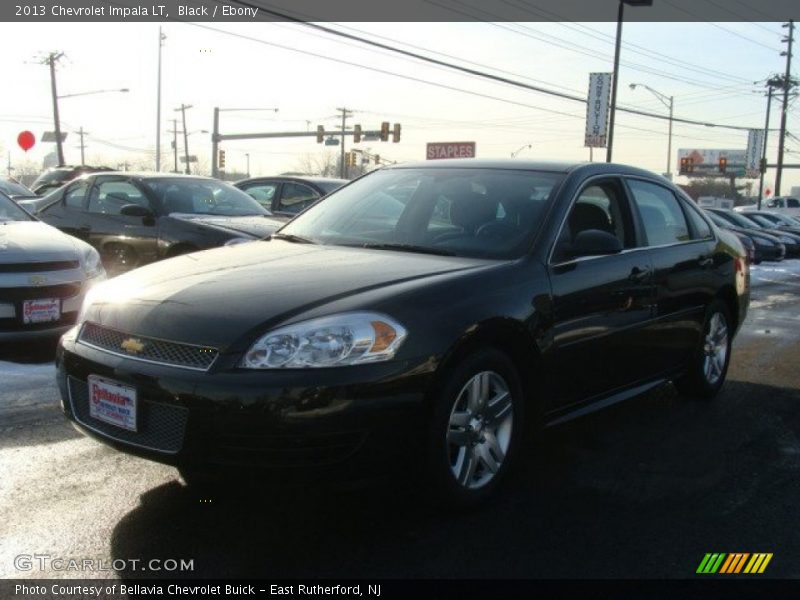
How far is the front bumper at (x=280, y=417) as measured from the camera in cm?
296

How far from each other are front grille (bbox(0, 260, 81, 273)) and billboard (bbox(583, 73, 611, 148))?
74.5 ft

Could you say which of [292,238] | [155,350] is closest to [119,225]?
[292,238]

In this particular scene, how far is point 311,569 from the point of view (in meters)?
2.94

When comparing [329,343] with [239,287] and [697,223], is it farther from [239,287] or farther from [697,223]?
[697,223]

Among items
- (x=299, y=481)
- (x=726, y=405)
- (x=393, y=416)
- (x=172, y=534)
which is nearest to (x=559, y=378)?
(x=393, y=416)

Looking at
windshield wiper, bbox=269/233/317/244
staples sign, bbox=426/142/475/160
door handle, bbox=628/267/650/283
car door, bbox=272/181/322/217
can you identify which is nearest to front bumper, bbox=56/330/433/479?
windshield wiper, bbox=269/233/317/244

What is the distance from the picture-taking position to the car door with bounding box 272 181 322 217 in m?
12.0

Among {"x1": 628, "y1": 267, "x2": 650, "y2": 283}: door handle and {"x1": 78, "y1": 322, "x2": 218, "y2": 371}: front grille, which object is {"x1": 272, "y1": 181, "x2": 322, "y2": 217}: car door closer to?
{"x1": 628, "y1": 267, "x2": 650, "y2": 283}: door handle

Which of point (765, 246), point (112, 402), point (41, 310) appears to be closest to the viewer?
point (112, 402)

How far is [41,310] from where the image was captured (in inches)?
251

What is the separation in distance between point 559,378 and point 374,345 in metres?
1.21

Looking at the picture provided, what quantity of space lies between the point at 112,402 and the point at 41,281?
359 cm

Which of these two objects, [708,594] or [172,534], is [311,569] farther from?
[708,594]

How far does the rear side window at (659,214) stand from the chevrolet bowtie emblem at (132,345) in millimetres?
3067
